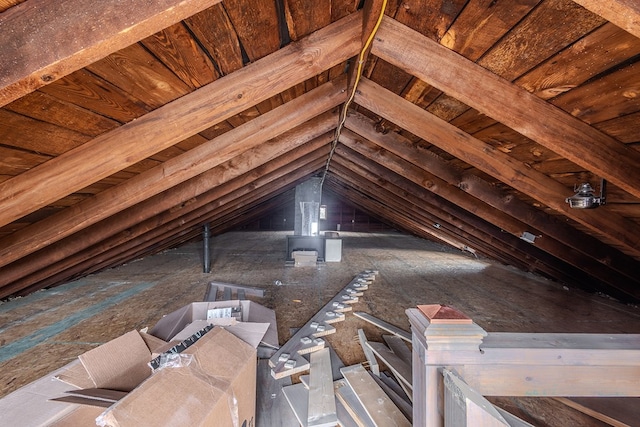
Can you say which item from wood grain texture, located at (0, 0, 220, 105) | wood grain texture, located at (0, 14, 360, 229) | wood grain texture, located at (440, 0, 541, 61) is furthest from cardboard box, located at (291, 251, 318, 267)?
wood grain texture, located at (0, 0, 220, 105)

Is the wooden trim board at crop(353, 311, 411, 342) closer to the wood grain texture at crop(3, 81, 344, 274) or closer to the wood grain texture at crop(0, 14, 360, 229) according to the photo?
the wood grain texture at crop(3, 81, 344, 274)

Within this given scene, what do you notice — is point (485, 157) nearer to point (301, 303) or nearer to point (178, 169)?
point (178, 169)

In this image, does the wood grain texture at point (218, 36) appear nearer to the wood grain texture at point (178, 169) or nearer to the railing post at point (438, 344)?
the wood grain texture at point (178, 169)

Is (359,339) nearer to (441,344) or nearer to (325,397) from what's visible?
(325,397)

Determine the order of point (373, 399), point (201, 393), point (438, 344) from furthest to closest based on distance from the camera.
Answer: point (373, 399) < point (201, 393) < point (438, 344)

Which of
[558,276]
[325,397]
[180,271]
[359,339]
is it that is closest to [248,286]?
[180,271]

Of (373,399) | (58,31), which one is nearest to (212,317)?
(373,399)

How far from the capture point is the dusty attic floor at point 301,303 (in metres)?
2.12

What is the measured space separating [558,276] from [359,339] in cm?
348

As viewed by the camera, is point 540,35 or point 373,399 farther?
point 373,399

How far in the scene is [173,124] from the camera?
54.6 inches

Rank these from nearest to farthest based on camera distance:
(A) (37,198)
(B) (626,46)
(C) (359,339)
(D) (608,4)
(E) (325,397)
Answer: (D) (608,4) < (B) (626,46) < (A) (37,198) < (E) (325,397) < (C) (359,339)

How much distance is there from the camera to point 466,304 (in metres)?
3.34

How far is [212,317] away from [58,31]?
1.85 meters
